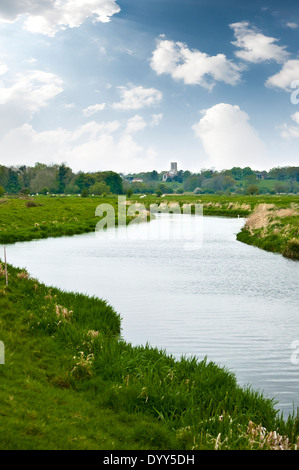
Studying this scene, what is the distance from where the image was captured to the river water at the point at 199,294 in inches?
533

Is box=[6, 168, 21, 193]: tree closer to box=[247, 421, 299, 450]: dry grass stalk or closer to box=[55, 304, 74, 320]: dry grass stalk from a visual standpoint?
box=[55, 304, 74, 320]: dry grass stalk

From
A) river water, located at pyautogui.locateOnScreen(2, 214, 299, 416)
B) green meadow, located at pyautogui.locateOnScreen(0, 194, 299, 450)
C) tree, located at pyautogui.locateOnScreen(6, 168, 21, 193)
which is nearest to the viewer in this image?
green meadow, located at pyautogui.locateOnScreen(0, 194, 299, 450)

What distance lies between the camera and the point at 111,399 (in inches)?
363

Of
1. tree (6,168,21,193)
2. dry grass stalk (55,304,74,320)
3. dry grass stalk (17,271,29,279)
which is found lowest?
dry grass stalk (55,304,74,320)

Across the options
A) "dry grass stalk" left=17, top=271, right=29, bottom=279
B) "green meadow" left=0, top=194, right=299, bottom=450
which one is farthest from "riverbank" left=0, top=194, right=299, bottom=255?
"green meadow" left=0, top=194, right=299, bottom=450

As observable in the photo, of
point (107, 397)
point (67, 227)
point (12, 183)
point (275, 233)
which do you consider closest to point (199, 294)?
point (107, 397)

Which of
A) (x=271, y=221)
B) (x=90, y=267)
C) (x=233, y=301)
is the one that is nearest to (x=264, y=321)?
(x=233, y=301)

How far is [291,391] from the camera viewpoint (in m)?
11.1

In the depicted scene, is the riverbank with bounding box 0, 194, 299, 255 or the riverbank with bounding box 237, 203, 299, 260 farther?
the riverbank with bounding box 0, 194, 299, 255

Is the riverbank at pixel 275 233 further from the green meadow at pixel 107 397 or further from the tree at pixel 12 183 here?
the tree at pixel 12 183

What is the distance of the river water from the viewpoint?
13531mm

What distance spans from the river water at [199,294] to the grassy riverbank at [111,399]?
51.0 inches

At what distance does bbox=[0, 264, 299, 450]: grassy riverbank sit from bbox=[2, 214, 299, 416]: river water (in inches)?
51.0

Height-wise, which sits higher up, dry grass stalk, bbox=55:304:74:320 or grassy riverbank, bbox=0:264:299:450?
dry grass stalk, bbox=55:304:74:320
